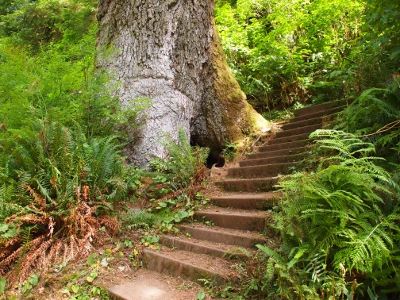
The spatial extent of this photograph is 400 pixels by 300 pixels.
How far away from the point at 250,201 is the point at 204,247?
0.99 m

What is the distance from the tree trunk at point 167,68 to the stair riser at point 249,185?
1.43m

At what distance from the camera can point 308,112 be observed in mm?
7320

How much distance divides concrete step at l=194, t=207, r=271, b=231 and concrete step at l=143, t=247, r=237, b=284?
620 mm

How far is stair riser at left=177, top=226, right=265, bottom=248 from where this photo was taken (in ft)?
11.0

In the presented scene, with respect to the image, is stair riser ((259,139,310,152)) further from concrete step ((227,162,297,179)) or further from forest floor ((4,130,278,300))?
forest floor ((4,130,278,300))

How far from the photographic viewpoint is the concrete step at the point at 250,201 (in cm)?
390

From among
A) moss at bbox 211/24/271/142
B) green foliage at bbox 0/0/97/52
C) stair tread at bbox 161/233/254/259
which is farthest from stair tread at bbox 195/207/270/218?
green foliage at bbox 0/0/97/52

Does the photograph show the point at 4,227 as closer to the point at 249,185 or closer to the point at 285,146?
the point at 249,185

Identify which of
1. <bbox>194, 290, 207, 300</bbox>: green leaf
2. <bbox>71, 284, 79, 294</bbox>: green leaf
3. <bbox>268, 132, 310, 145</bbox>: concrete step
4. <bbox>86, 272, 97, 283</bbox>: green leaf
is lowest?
<bbox>71, 284, 79, 294</bbox>: green leaf

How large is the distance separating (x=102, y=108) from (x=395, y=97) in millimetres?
4212

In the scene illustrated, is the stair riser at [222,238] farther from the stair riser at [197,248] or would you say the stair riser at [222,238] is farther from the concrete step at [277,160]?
the concrete step at [277,160]

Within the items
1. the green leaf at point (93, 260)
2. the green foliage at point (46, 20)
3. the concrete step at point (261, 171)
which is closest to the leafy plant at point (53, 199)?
the green leaf at point (93, 260)

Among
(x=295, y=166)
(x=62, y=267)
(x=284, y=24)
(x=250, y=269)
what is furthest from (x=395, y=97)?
(x=284, y=24)

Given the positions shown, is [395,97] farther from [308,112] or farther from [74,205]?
[74,205]
